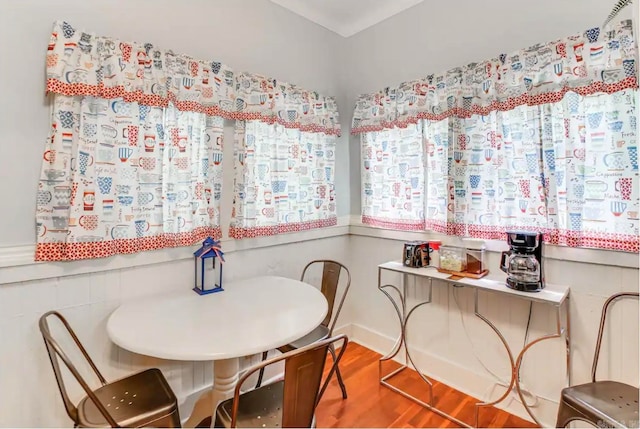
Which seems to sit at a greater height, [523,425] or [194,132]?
[194,132]

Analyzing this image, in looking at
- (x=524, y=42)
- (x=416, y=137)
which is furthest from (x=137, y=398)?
(x=524, y=42)

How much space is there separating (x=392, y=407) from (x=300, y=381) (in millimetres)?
1275

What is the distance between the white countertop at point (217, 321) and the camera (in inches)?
48.6

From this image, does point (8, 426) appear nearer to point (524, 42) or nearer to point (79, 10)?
point (79, 10)

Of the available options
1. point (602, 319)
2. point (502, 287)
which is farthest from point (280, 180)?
point (602, 319)

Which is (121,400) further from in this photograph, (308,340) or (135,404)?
(308,340)

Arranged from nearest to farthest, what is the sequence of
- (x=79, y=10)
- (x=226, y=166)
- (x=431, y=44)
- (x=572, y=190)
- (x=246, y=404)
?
(x=246, y=404) < (x=79, y=10) < (x=572, y=190) < (x=226, y=166) < (x=431, y=44)

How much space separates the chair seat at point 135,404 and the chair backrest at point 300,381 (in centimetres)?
44

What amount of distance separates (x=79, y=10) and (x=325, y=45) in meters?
1.79

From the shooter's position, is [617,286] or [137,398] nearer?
[137,398]

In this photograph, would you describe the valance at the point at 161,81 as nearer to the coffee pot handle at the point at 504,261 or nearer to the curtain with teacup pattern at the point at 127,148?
the curtain with teacup pattern at the point at 127,148

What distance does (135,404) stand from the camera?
4.50 ft

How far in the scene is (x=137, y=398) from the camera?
141cm

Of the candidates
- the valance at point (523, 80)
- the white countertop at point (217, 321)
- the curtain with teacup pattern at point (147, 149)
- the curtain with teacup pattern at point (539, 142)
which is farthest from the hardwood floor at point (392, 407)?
the valance at point (523, 80)
